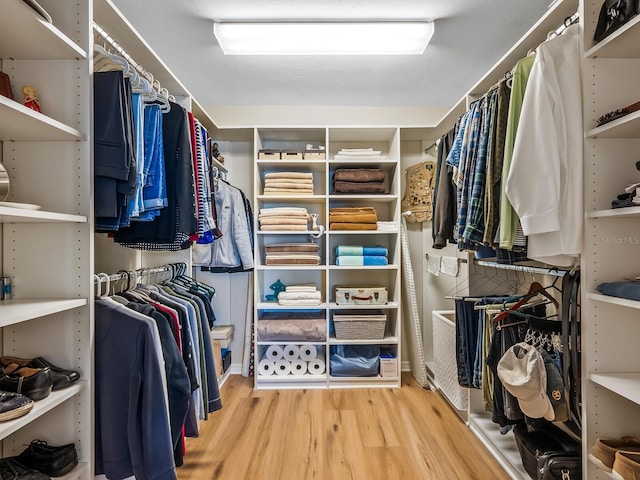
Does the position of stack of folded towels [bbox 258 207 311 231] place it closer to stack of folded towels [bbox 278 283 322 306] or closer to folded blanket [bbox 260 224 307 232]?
folded blanket [bbox 260 224 307 232]

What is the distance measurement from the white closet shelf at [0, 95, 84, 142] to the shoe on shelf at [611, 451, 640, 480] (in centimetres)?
202

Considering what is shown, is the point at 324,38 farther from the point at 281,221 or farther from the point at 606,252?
the point at 606,252

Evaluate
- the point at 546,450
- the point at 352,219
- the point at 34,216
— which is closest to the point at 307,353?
the point at 352,219

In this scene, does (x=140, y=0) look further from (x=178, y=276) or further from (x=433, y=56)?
(x=433, y=56)

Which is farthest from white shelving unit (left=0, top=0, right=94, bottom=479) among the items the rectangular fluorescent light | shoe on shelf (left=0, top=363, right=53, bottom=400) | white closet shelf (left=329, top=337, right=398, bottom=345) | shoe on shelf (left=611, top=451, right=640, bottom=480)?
white closet shelf (left=329, top=337, right=398, bottom=345)

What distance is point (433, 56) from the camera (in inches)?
97.3

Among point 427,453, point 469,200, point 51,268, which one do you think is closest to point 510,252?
point 469,200

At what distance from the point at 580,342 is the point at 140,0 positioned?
249 cm

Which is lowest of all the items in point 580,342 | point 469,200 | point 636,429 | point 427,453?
point 427,453

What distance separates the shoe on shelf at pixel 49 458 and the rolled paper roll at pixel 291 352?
1899mm

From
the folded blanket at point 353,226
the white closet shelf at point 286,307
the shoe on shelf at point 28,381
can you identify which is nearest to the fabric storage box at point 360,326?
the white closet shelf at point 286,307

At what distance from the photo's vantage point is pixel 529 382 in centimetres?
146

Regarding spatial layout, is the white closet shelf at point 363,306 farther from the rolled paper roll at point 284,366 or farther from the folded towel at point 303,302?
the rolled paper roll at point 284,366

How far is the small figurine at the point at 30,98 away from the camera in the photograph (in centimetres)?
125
